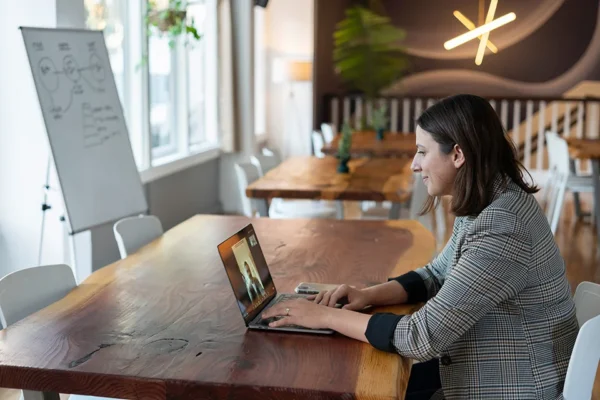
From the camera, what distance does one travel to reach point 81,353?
6.18 ft

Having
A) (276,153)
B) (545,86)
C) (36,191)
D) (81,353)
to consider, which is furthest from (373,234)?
(545,86)

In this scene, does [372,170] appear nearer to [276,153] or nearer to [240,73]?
[276,153]

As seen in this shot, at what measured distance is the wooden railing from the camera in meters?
9.88

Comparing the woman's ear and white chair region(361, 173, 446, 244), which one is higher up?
the woman's ear

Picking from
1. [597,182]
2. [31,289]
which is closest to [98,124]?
[31,289]

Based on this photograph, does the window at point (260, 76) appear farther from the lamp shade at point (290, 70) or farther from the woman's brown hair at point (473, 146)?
the woman's brown hair at point (473, 146)

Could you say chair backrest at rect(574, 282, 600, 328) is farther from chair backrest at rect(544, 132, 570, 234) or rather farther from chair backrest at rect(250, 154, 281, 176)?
chair backrest at rect(544, 132, 570, 234)

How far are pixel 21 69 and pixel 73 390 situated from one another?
2859mm

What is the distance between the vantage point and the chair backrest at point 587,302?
2266mm

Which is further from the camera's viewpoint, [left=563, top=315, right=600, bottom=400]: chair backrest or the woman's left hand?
the woman's left hand

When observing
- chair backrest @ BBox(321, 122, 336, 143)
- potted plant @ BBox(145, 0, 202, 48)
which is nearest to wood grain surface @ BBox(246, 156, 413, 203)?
potted plant @ BBox(145, 0, 202, 48)

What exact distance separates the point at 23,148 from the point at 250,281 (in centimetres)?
260

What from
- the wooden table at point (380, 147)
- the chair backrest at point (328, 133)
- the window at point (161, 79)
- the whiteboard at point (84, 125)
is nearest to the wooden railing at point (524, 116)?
the chair backrest at point (328, 133)

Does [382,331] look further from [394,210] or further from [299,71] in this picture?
[299,71]
